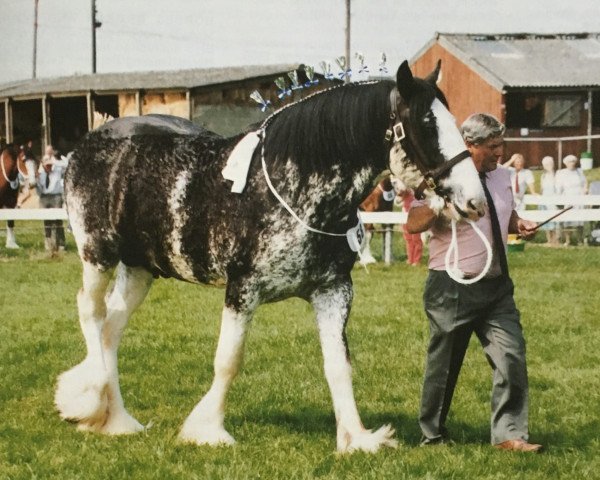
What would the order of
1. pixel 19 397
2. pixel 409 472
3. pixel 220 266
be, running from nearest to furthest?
pixel 409 472 < pixel 220 266 < pixel 19 397

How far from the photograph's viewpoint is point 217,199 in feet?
18.6

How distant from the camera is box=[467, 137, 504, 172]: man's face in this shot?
5730mm

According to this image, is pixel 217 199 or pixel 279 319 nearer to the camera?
pixel 217 199

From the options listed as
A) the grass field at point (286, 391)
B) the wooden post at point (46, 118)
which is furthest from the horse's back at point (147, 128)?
the wooden post at point (46, 118)

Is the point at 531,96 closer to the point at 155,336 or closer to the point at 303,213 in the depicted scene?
the point at 155,336

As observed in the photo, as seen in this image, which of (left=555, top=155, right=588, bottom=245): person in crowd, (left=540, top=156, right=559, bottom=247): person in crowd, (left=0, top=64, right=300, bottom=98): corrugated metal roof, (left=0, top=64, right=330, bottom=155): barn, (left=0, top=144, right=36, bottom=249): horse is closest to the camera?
(left=0, top=144, right=36, bottom=249): horse

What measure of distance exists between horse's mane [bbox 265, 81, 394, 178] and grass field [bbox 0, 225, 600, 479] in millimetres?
1709

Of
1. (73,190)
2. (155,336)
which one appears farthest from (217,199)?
(155,336)

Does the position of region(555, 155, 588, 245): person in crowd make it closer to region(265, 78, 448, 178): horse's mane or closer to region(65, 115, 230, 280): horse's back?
region(65, 115, 230, 280): horse's back

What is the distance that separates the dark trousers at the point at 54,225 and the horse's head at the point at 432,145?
13915 millimetres

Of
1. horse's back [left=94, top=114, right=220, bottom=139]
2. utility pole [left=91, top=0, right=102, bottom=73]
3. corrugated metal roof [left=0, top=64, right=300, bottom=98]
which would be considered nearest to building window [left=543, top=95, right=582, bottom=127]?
corrugated metal roof [left=0, top=64, right=300, bottom=98]

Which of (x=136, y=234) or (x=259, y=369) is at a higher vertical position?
(x=136, y=234)

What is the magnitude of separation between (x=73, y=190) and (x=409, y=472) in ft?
9.67

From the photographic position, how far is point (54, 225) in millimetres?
18422
